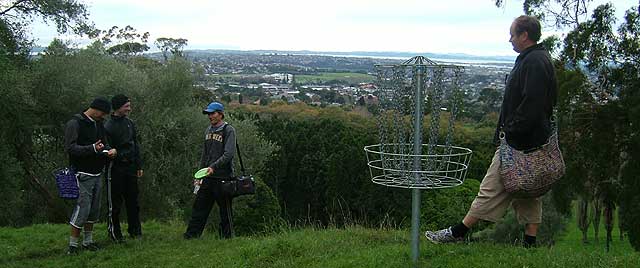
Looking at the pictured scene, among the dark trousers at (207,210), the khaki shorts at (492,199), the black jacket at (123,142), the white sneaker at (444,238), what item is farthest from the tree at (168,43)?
the khaki shorts at (492,199)

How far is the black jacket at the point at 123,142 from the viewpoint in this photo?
854 cm

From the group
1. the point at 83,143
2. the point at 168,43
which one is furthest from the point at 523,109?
the point at 168,43

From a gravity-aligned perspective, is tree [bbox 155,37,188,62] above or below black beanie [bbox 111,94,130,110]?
above

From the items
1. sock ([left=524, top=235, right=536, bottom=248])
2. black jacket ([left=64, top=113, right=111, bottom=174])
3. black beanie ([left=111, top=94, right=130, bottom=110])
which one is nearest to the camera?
sock ([left=524, top=235, right=536, bottom=248])

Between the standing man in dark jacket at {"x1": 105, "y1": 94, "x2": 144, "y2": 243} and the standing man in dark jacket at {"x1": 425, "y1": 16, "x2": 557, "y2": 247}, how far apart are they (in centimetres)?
485

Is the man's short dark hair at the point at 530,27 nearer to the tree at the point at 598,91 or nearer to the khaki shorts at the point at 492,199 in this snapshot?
the khaki shorts at the point at 492,199

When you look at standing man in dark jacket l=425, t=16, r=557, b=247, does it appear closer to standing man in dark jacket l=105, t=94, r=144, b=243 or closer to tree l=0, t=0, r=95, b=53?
standing man in dark jacket l=105, t=94, r=144, b=243

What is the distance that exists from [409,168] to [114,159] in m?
5.15

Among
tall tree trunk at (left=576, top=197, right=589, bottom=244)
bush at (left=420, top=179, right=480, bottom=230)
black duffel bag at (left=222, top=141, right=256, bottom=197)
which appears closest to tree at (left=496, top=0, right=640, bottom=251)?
bush at (left=420, top=179, right=480, bottom=230)

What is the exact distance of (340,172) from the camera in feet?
160

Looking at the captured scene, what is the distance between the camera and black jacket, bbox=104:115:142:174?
28.0ft

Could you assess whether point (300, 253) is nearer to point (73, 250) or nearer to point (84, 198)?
point (84, 198)

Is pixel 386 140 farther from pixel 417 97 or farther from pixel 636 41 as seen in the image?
pixel 636 41

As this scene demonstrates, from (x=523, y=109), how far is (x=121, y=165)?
573 centimetres
